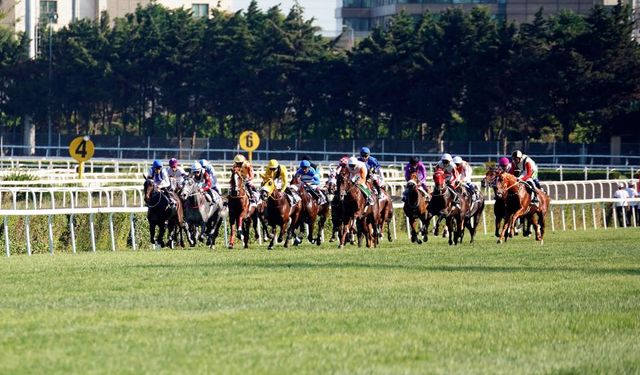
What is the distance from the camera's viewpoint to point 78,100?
8631 cm

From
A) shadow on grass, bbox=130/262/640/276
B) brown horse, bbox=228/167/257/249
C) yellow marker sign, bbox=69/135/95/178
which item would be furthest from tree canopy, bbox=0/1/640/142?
shadow on grass, bbox=130/262/640/276

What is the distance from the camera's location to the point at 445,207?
29875 mm

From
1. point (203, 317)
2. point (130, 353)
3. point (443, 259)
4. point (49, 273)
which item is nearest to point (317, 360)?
point (130, 353)

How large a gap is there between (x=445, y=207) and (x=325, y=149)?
142 feet

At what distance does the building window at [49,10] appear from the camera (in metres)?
104

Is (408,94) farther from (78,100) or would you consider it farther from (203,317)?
(203,317)

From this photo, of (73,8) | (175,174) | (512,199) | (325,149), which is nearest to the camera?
(175,174)

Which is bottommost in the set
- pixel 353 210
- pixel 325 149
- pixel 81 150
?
pixel 353 210

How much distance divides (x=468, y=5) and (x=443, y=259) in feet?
298

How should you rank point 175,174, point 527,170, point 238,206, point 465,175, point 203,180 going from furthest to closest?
1. point 465,175
2. point 527,170
3. point 203,180
4. point 175,174
5. point 238,206

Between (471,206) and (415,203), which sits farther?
(471,206)

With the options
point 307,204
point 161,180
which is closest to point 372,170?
point 307,204

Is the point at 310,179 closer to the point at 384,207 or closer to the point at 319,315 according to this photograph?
the point at 384,207

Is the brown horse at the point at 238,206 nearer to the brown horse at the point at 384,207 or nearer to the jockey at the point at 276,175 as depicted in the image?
the jockey at the point at 276,175
